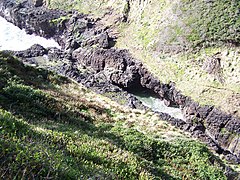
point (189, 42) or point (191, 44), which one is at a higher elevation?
point (189, 42)

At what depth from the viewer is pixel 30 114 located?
16.7 m

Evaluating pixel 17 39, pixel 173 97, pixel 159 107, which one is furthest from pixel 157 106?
pixel 17 39

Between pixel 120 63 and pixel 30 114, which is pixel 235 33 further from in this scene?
pixel 30 114

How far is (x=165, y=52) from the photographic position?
45.1m

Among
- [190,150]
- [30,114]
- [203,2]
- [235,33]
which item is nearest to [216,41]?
[235,33]

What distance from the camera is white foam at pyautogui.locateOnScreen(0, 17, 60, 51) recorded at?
60.7 m

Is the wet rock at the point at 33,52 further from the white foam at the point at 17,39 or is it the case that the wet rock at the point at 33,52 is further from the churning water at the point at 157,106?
the churning water at the point at 157,106

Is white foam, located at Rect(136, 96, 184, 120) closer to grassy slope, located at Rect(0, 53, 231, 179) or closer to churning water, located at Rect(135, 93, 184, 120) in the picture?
churning water, located at Rect(135, 93, 184, 120)

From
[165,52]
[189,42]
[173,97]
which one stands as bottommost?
[173,97]

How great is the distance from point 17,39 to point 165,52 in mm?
34039

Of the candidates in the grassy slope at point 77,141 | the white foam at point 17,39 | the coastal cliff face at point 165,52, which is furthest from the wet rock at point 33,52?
the grassy slope at point 77,141

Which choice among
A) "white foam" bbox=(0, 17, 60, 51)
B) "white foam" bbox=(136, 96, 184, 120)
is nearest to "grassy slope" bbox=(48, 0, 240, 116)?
"white foam" bbox=(136, 96, 184, 120)

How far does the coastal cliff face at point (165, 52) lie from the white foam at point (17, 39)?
2.03 metres

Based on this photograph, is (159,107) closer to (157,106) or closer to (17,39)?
(157,106)
